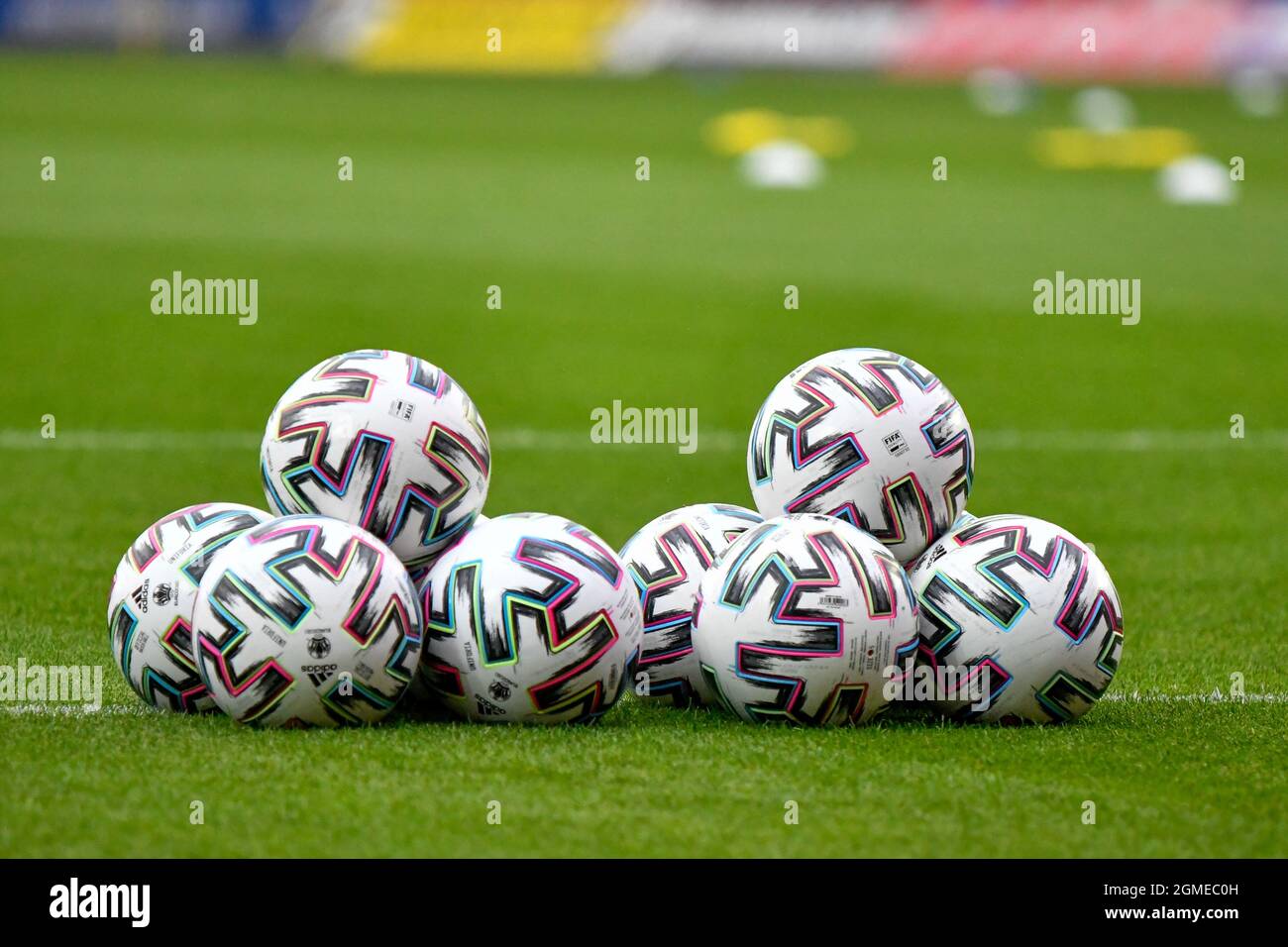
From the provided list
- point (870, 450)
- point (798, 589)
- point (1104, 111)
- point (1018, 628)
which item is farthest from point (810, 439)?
point (1104, 111)

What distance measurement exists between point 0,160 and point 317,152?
6.95m

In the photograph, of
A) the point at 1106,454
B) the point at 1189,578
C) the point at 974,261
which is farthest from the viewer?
the point at 974,261

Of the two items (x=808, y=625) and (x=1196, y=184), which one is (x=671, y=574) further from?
(x=1196, y=184)

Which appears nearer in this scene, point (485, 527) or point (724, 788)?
point (724, 788)

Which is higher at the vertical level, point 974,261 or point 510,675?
point 974,261

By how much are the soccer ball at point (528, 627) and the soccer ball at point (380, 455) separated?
20 centimetres

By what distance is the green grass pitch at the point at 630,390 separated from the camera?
6.34 meters

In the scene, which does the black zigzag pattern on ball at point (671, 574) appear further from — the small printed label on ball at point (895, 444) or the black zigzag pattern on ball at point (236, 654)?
the black zigzag pattern on ball at point (236, 654)

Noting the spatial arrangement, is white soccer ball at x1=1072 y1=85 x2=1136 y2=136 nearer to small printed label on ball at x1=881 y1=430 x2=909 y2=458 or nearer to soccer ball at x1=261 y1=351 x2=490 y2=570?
small printed label on ball at x1=881 y1=430 x2=909 y2=458

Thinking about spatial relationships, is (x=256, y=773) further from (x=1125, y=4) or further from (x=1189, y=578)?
(x=1125, y=4)

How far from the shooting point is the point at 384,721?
7.27 metres

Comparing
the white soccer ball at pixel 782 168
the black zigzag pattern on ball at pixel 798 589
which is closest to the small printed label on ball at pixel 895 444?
the black zigzag pattern on ball at pixel 798 589
